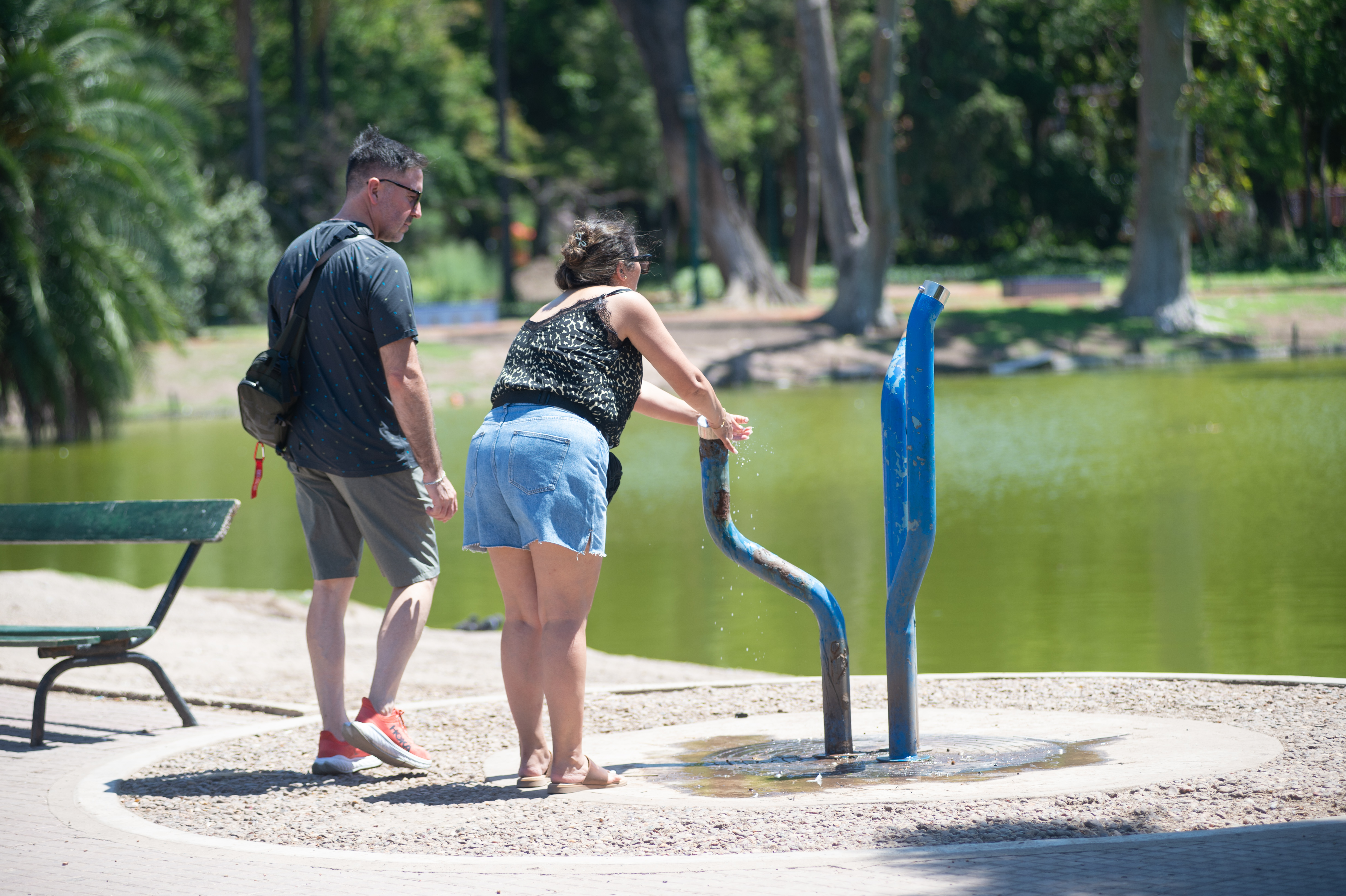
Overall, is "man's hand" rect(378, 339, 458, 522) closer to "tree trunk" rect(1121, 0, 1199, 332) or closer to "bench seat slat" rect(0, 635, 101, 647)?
"bench seat slat" rect(0, 635, 101, 647)

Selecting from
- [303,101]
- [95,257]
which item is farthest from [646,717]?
[303,101]

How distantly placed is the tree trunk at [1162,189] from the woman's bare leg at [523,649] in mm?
31763

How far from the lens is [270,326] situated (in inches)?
216

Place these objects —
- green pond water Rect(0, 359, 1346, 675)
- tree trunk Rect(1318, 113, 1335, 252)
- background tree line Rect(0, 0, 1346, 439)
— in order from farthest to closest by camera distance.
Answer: tree trunk Rect(1318, 113, 1335, 252), background tree line Rect(0, 0, 1346, 439), green pond water Rect(0, 359, 1346, 675)

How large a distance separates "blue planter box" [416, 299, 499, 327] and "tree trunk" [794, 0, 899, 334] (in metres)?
9.22

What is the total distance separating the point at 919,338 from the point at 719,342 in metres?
27.9

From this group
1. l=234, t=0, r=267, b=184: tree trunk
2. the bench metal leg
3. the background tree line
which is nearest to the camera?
the bench metal leg

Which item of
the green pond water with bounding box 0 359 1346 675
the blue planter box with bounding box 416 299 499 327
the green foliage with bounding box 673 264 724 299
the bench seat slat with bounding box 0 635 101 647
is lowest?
the green pond water with bounding box 0 359 1346 675

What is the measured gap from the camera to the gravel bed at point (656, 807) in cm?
421

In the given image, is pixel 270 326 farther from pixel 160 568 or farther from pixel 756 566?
pixel 160 568

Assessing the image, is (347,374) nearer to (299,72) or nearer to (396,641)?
(396,641)

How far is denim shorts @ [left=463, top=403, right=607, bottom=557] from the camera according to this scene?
15.2ft

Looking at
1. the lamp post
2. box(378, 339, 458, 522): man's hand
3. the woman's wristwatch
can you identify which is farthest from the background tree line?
the woman's wristwatch

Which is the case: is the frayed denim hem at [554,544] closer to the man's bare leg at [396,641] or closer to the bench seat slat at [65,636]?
the man's bare leg at [396,641]
